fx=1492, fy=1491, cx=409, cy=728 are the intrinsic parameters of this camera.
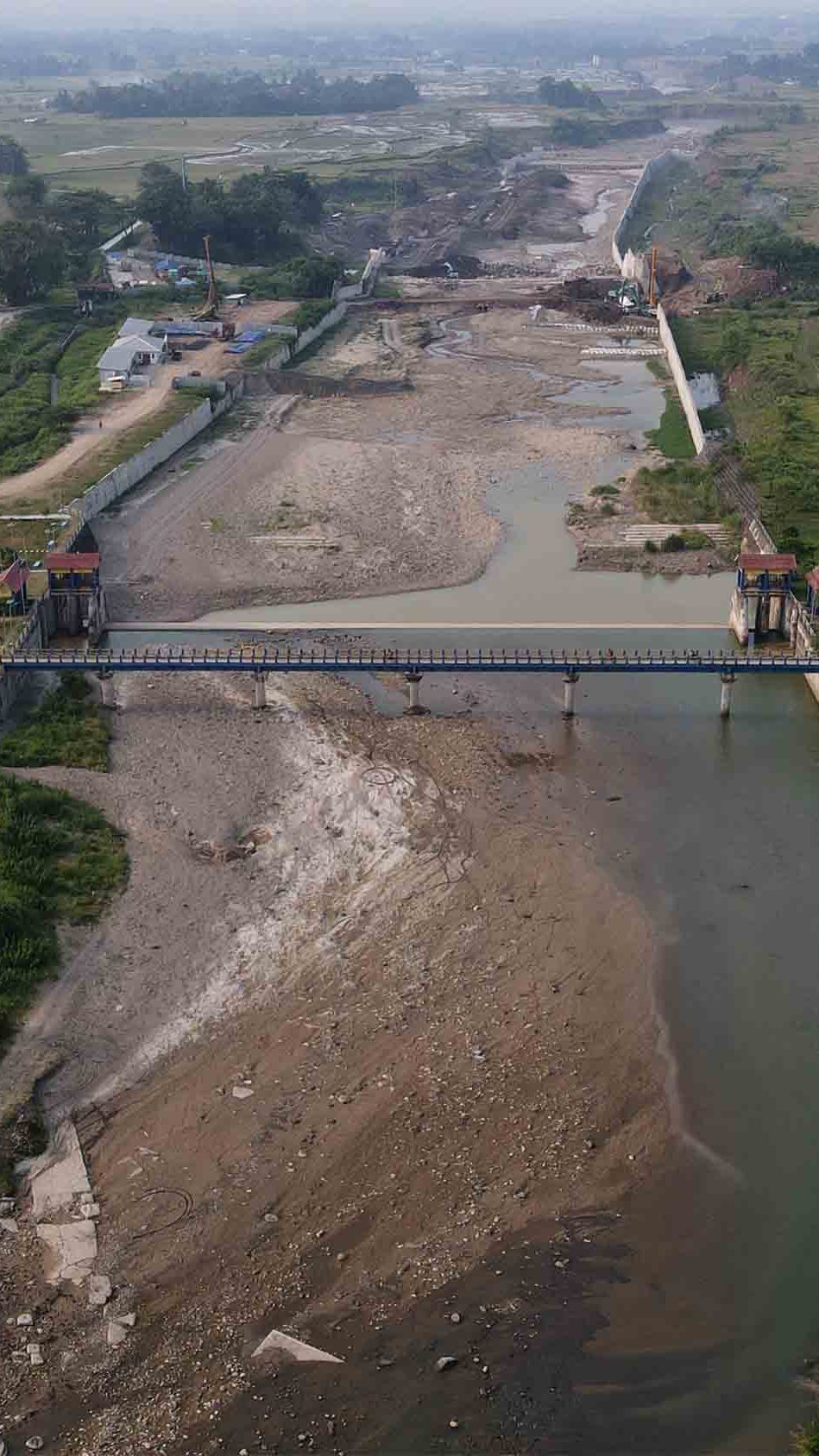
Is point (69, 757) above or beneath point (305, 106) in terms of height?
beneath

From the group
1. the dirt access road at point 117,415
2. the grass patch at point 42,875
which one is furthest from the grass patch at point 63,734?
the dirt access road at point 117,415

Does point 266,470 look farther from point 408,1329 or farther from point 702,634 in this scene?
point 408,1329

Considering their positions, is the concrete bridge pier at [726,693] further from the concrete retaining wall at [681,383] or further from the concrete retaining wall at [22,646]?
the concrete retaining wall at [681,383]

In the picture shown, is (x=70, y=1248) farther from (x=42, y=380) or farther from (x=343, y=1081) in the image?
(x=42, y=380)

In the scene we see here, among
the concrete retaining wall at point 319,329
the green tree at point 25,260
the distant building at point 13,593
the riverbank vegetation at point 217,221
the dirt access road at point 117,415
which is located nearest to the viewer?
the distant building at point 13,593

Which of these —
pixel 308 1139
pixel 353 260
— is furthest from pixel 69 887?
pixel 353 260

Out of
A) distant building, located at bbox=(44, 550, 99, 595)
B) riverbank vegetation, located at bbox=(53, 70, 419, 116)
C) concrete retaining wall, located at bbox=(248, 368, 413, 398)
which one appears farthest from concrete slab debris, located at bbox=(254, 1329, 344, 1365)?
riverbank vegetation, located at bbox=(53, 70, 419, 116)
